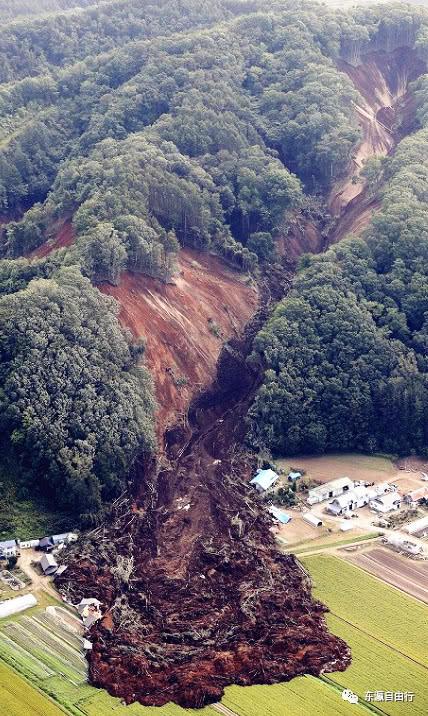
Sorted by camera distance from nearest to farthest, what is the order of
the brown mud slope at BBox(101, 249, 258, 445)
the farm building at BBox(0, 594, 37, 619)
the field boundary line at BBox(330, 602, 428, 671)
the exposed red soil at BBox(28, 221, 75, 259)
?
1. the field boundary line at BBox(330, 602, 428, 671)
2. the farm building at BBox(0, 594, 37, 619)
3. the brown mud slope at BBox(101, 249, 258, 445)
4. the exposed red soil at BBox(28, 221, 75, 259)

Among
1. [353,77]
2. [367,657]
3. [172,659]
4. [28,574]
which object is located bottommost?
[367,657]

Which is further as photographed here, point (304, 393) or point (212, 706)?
point (304, 393)

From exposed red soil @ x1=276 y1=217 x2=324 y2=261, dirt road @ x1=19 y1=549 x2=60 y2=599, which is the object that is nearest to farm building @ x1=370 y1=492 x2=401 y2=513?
dirt road @ x1=19 y1=549 x2=60 y2=599

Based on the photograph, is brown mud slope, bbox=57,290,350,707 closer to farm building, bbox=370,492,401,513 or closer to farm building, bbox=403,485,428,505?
farm building, bbox=370,492,401,513

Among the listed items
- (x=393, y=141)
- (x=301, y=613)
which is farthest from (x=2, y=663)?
(x=393, y=141)

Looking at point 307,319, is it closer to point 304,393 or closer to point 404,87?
point 304,393

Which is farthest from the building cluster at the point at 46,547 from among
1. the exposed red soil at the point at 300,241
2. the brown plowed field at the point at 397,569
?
the exposed red soil at the point at 300,241

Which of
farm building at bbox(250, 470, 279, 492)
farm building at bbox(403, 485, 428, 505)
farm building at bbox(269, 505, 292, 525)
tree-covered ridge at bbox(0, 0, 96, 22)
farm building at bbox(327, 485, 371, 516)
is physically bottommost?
farm building at bbox(403, 485, 428, 505)
